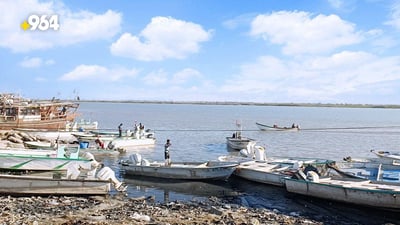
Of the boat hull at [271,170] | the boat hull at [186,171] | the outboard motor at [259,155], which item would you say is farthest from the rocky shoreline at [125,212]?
the outboard motor at [259,155]

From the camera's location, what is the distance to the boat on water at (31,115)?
3978 cm

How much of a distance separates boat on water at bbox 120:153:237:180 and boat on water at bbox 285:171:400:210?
12.3 feet

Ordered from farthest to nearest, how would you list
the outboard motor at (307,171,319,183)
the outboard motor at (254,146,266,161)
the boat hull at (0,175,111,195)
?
the outboard motor at (254,146,266,161) < the outboard motor at (307,171,319,183) < the boat hull at (0,175,111,195)

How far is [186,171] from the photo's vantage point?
2080 centimetres

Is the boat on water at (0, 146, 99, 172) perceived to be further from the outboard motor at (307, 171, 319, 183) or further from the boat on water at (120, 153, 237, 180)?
the outboard motor at (307, 171, 319, 183)

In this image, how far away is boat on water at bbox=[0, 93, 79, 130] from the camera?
39.8 m

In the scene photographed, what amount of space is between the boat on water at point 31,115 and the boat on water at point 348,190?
31.4 meters

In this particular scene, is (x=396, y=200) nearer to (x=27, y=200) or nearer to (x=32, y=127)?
(x=27, y=200)

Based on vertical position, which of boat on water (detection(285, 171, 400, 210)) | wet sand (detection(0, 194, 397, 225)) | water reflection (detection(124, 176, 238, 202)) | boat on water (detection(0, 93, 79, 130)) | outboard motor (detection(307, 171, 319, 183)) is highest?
boat on water (detection(0, 93, 79, 130))

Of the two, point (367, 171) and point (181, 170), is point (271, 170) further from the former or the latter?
point (367, 171)

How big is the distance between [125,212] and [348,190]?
341 inches

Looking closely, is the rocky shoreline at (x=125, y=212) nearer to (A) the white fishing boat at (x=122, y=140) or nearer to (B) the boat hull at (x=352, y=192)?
(B) the boat hull at (x=352, y=192)

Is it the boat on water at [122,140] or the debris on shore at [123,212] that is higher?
the boat on water at [122,140]

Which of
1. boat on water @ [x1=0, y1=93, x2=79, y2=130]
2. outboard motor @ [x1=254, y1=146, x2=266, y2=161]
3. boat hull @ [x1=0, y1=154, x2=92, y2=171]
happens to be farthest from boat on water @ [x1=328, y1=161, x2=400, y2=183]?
boat on water @ [x1=0, y1=93, x2=79, y2=130]
